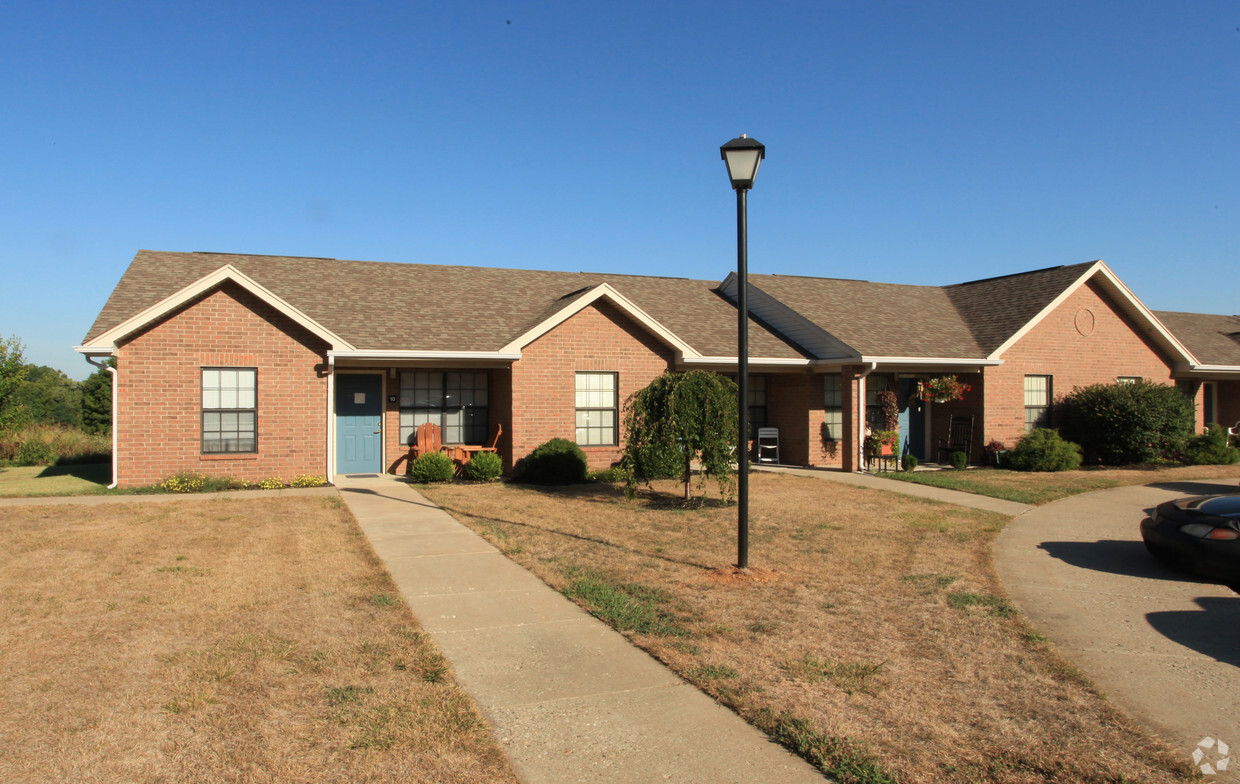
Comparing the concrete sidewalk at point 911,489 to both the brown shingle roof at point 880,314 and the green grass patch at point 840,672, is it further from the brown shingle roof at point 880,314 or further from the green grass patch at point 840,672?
the green grass patch at point 840,672

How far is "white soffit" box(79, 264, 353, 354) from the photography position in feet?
46.0

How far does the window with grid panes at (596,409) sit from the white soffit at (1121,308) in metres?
9.52

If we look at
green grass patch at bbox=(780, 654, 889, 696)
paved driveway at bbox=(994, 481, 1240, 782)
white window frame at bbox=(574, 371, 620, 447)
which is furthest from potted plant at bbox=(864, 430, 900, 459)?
green grass patch at bbox=(780, 654, 889, 696)

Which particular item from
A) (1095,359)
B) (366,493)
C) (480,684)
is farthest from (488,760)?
(1095,359)

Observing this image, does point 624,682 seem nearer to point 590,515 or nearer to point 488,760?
point 488,760

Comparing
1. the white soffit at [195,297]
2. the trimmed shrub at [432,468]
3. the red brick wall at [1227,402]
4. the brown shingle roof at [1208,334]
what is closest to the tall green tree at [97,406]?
the white soffit at [195,297]

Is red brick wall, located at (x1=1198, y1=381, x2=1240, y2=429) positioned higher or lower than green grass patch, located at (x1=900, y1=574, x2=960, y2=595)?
higher

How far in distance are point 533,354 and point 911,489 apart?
8.09 m

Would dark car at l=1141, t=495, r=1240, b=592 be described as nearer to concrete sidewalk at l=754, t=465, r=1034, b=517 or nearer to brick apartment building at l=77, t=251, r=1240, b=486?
concrete sidewalk at l=754, t=465, r=1034, b=517

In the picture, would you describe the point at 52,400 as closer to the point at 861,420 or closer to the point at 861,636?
the point at 861,420

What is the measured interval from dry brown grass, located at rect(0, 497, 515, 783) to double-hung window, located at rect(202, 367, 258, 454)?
559cm

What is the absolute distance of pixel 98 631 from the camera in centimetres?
638

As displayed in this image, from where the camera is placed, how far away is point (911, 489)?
1583 cm

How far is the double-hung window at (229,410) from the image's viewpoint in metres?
15.2
